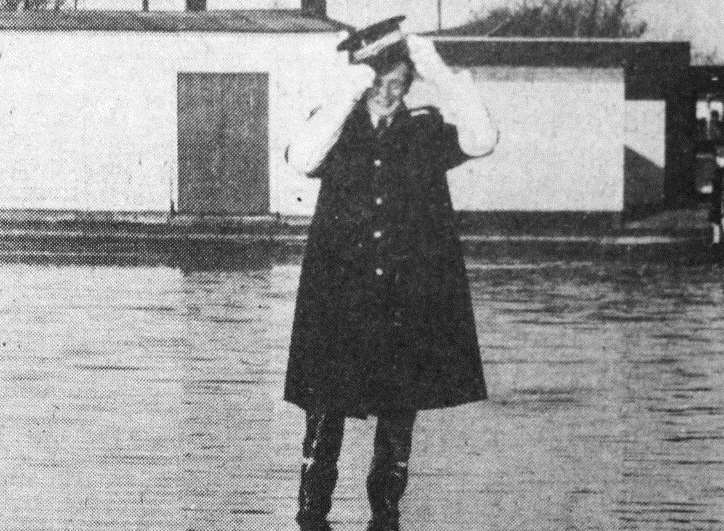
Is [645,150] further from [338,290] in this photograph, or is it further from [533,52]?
[338,290]

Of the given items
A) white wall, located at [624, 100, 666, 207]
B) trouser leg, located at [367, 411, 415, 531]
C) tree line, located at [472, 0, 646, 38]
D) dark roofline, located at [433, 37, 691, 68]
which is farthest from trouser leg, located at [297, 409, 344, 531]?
tree line, located at [472, 0, 646, 38]

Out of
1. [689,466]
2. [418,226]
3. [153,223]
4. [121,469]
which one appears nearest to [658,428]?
[689,466]

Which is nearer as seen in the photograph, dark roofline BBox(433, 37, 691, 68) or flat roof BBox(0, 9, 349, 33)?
dark roofline BBox(433, 37, 691, 68)

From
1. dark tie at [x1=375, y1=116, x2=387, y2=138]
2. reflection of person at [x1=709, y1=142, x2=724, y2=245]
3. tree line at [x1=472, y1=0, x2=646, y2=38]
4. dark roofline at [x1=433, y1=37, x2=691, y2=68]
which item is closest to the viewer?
dark tie at [x1=375, y1=116, x2=387, y2=138]

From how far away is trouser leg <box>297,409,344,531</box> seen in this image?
261 inches

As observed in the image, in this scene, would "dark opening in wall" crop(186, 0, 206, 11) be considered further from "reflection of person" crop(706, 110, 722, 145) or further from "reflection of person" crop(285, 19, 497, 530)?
"reflection of person" crop(285, 19, 497, 530)

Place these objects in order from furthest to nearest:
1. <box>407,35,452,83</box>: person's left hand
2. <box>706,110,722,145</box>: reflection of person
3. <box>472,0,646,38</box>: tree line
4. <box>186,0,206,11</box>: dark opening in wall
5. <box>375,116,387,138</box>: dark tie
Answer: <box>472,0,646,38</box>: tree line → <box>706,110,722,145</box>: reflection of person → <box>186,0,206,11</box>: dark opening in wall → <box>375,116,387,138</box>: dark tie → <box>407,35,452,83</box>: person's left hand

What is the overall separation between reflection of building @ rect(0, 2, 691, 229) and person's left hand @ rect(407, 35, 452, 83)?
2669 cm

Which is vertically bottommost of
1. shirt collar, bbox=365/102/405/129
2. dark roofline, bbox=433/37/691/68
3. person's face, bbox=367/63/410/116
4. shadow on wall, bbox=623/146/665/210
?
shadow on wall, bbox=623/146/665/210

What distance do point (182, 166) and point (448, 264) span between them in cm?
2763

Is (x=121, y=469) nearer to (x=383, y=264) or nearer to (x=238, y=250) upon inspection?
(x=383, y=264)

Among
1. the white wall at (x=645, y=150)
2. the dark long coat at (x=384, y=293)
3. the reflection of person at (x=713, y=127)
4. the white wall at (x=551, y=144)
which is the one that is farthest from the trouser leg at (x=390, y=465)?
the white wall at (x=645, y=150)

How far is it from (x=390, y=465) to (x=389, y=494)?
0.10m

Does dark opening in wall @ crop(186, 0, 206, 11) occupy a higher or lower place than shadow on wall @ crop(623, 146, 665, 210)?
higher
